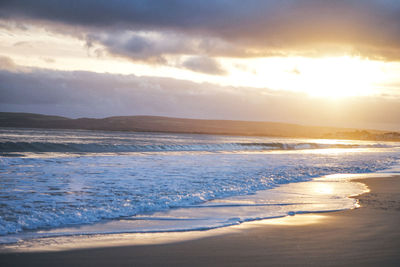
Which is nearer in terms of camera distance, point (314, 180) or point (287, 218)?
point (287, 218)

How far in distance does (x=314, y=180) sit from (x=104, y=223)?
8483mm

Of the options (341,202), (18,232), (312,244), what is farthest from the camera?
(341,202)

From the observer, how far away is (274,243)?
4.90 m

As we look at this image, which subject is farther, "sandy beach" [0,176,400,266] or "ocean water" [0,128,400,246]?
"ocean water" [0,128,400,246]

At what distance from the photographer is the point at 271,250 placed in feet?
15.1

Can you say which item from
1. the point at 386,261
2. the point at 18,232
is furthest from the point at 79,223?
the point at 386,261

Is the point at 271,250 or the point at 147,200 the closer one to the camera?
the point at 271,250

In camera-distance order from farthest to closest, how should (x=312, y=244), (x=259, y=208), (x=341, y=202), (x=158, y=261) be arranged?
(x=341, y=202) < (x=259, y=208) < (x=312, y=244) < (x=158, y=261)

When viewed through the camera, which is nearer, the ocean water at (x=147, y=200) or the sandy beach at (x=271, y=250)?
the sandy beach at (x=271, y=250)

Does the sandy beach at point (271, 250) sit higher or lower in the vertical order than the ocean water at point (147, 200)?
higher

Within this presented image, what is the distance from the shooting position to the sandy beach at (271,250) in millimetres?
4133

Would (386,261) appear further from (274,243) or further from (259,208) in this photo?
(259,208)

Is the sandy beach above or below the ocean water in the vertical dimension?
above

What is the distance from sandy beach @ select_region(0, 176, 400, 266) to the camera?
4133mm
